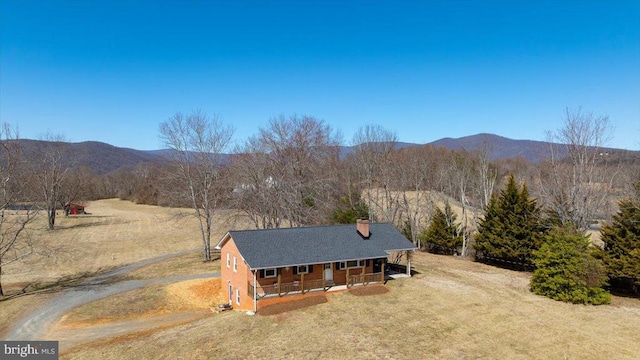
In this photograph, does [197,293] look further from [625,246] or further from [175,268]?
[625,246]

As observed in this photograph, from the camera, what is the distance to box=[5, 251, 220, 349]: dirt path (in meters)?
22.1

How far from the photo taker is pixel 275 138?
44906mm

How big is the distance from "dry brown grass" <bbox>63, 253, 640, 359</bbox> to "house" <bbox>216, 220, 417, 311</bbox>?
171 centimetres

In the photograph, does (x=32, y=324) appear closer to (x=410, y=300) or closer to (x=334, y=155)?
(x=410, y=300)

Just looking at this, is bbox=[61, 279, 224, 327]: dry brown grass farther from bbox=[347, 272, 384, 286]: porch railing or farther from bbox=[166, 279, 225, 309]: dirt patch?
bbox=[347, 272, 384, 286]: porch railing

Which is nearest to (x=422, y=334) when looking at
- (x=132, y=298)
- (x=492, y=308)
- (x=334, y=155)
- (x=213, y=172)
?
(x=492, y=308)

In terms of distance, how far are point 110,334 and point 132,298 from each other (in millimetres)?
6339

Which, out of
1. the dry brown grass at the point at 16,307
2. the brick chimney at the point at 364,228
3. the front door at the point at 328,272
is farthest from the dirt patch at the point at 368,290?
the dry brown grass at the point at 16,307

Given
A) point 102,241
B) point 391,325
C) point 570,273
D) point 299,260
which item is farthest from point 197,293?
point 102,241

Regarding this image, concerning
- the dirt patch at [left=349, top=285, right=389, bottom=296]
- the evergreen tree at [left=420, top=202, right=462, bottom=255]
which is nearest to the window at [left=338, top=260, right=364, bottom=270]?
the dirt patch at [left=349, top=285, right=389, bottom=296]

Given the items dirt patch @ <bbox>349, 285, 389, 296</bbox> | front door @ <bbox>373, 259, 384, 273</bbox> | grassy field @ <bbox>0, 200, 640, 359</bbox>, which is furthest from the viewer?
front door @ <bbox>373, 259, 384, 273</bbox>

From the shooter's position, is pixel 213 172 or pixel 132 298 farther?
pixel 213 172

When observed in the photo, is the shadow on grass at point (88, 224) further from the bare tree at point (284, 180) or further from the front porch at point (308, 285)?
the front porch at point (308, 285)

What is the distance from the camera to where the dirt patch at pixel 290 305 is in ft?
75.2
